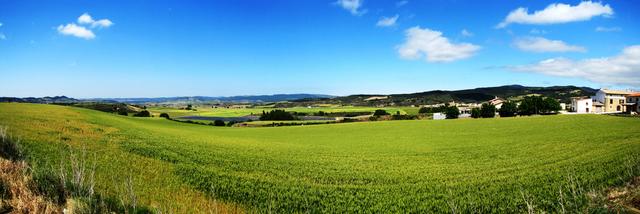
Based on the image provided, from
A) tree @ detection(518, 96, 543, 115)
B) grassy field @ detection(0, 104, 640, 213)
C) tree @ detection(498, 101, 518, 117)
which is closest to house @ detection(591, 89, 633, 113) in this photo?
tree @ detection(518, 96, 543, 115)

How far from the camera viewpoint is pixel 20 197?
7102 mm

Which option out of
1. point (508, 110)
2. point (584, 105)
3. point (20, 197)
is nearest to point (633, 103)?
point (584, 105)

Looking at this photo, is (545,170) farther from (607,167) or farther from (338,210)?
(338,210)

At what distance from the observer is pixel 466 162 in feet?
85.2

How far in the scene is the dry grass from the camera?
22.4ft

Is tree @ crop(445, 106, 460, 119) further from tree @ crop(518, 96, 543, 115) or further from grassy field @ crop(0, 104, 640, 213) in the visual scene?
grassy field @ crop(0, 104, 640, 213)

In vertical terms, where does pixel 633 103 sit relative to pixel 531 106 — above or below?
above

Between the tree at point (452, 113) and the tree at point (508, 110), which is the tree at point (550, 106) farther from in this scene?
the tree at point (452, 113)

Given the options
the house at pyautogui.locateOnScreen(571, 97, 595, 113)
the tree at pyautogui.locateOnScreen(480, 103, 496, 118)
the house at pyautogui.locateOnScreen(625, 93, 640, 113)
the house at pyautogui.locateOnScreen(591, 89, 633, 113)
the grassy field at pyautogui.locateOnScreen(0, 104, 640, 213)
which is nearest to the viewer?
the grassy field at pyautogui.locateOnScreen(0, 104, 640, 213)

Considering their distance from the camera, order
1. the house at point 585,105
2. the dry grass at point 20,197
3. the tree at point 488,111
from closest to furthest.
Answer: the dry grass at point 20,197, the house at point 585,105, the tree at point 488,111

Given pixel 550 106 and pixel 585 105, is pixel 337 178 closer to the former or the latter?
pixel 550 106

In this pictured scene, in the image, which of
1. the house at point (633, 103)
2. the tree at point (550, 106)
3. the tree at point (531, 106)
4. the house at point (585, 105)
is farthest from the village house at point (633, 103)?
the tree at point (531, 106)

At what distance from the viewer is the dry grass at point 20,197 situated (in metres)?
6.84

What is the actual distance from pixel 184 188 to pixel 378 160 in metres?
15.3
